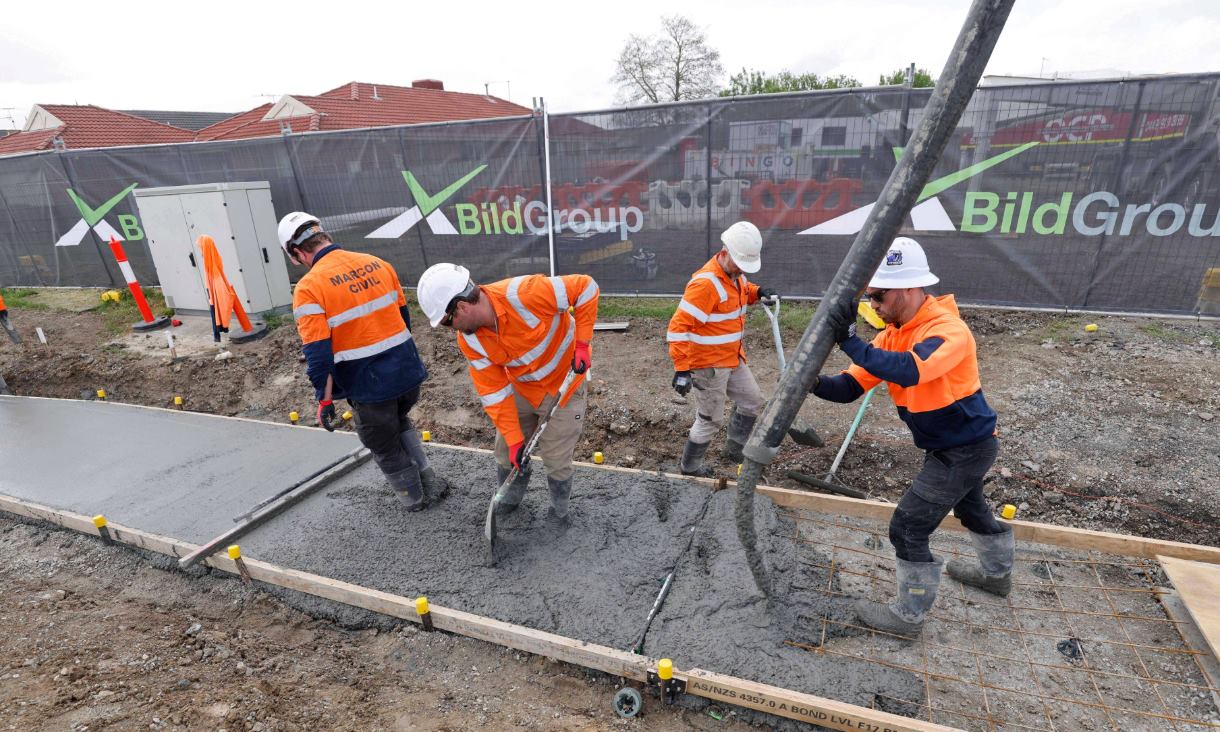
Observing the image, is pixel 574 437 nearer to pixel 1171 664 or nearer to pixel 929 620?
pixel 929 620

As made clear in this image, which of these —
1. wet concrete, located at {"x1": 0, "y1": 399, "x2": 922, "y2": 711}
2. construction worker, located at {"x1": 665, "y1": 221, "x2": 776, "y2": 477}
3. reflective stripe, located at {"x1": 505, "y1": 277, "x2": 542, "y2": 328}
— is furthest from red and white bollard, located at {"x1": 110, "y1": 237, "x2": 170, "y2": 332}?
construction worker, located at {"x1": 665, "y1": 221, "x2": 776, "y2": 477}

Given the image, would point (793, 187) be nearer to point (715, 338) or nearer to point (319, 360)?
point (715, 338)

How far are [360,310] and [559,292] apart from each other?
1.22m

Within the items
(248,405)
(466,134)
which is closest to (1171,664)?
(248,405)

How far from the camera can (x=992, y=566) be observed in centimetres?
289

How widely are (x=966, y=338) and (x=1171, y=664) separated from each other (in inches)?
69.3

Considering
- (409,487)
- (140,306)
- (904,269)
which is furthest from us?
(140,306)

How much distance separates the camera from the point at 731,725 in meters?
2.52

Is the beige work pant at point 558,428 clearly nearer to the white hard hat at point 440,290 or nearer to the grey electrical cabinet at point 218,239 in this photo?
the white hard hat at point 440,290

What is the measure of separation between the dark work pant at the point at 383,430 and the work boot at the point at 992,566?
3.23 meters

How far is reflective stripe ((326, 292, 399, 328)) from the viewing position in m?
3.41

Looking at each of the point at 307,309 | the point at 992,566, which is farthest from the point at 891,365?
the point at 307,309

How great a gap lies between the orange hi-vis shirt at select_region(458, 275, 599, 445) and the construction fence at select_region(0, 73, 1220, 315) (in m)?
4.24

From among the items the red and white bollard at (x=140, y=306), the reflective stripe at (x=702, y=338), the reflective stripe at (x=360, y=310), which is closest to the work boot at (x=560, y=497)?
the reflective stripe at (x=702, y=338)
